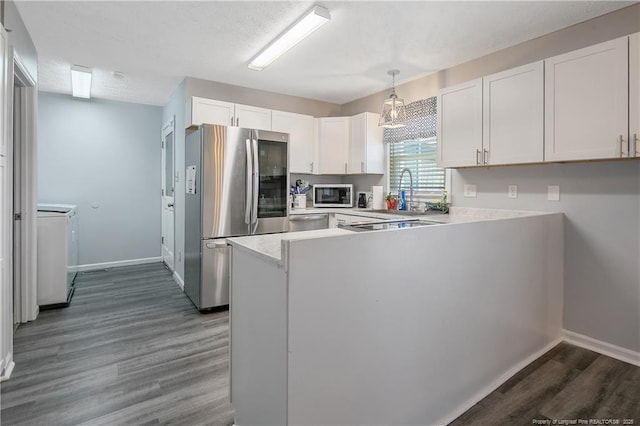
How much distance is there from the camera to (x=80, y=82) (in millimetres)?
4062

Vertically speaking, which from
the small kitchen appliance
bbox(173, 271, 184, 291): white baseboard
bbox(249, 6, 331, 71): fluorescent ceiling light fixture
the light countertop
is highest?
bbox(249, 6, 331, 71): fluorescent ceiling light fixture

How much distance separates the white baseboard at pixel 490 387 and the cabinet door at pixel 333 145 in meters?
2.94

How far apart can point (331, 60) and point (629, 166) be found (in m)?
2.57

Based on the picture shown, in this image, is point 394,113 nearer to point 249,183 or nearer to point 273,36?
point 273,36

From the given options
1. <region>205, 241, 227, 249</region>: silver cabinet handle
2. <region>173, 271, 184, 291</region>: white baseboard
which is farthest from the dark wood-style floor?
<region>173, 271, 184, 291</region>: white baseboard

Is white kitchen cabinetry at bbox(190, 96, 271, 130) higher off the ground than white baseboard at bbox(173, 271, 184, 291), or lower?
higher

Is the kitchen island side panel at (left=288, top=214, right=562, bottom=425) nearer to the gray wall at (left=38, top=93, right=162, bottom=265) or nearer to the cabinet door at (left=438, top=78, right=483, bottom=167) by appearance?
the cabinet door at (left=438, top=78, right=483, bottom=167)

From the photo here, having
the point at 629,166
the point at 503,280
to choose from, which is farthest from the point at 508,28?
the point at 503,280

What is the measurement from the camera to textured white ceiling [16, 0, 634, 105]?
2410 mm

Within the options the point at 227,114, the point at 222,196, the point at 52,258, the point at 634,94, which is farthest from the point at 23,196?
the point at 634,94

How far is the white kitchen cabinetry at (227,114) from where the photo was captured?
373 cm

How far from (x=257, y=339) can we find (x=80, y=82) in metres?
4.26

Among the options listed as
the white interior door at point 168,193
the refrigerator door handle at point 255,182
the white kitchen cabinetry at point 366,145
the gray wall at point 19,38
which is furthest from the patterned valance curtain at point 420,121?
the gray wall at point 19,38

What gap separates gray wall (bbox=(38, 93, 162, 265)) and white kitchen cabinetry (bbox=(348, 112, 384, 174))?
3162 mm
